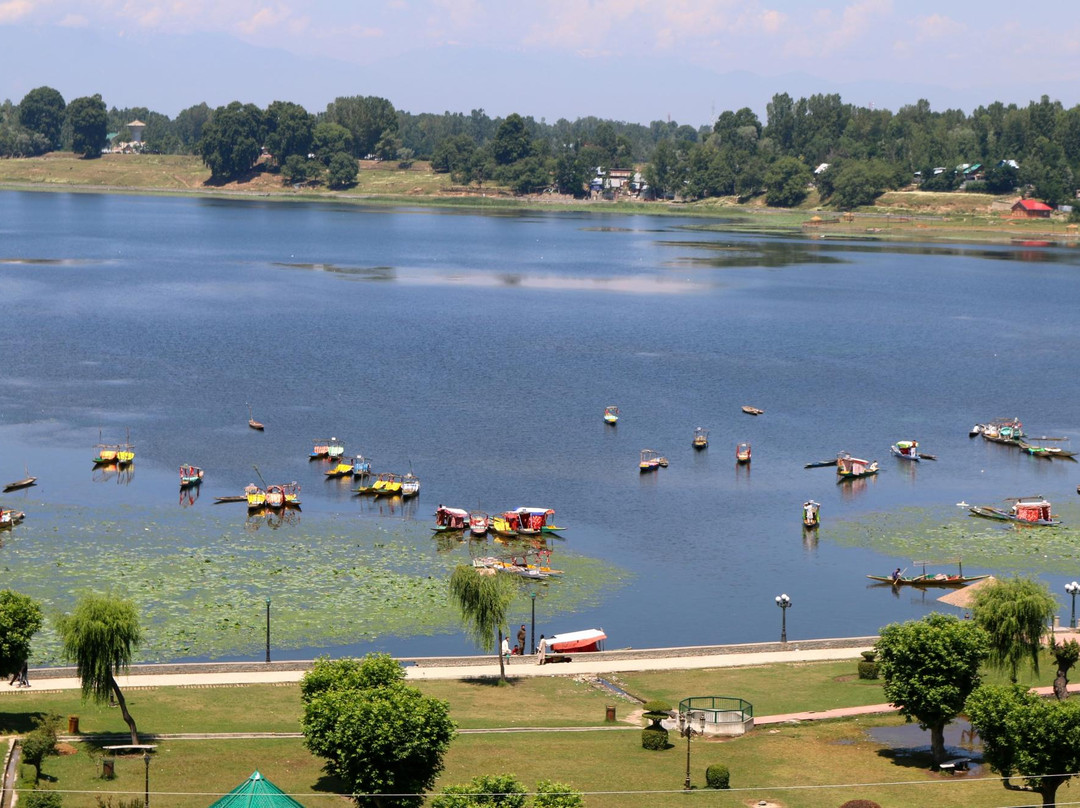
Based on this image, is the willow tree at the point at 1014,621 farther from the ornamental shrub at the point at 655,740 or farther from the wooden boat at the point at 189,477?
the wooden boat at the point at 189,477

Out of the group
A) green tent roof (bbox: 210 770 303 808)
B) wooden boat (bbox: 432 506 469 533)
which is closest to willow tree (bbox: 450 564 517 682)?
green tent roof (bbox: 210 770 303 808)

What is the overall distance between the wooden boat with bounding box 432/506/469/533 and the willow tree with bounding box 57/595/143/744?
126ft

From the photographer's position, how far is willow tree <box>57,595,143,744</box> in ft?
164

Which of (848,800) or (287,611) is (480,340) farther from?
(848,800)

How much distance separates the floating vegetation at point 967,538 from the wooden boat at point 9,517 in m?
48.4

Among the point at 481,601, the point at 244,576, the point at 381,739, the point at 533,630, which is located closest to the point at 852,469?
the point at 533,630

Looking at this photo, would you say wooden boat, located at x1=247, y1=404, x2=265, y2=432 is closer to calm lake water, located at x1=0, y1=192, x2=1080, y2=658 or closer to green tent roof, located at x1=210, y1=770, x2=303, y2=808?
calm lake water, located at x1=0, y1=192, x2=1080, y2=658

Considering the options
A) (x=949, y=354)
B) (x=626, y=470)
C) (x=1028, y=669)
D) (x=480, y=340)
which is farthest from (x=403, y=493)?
(x=949, y=354)

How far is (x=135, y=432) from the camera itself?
11069 cm

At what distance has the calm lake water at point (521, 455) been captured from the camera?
75812 mm

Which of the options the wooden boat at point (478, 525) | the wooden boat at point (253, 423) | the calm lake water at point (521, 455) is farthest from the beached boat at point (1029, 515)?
the wooden boat at point (253, 423)

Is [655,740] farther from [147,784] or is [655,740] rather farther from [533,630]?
[533,630]

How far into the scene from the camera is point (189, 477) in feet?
317

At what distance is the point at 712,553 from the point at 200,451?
40.3 m
